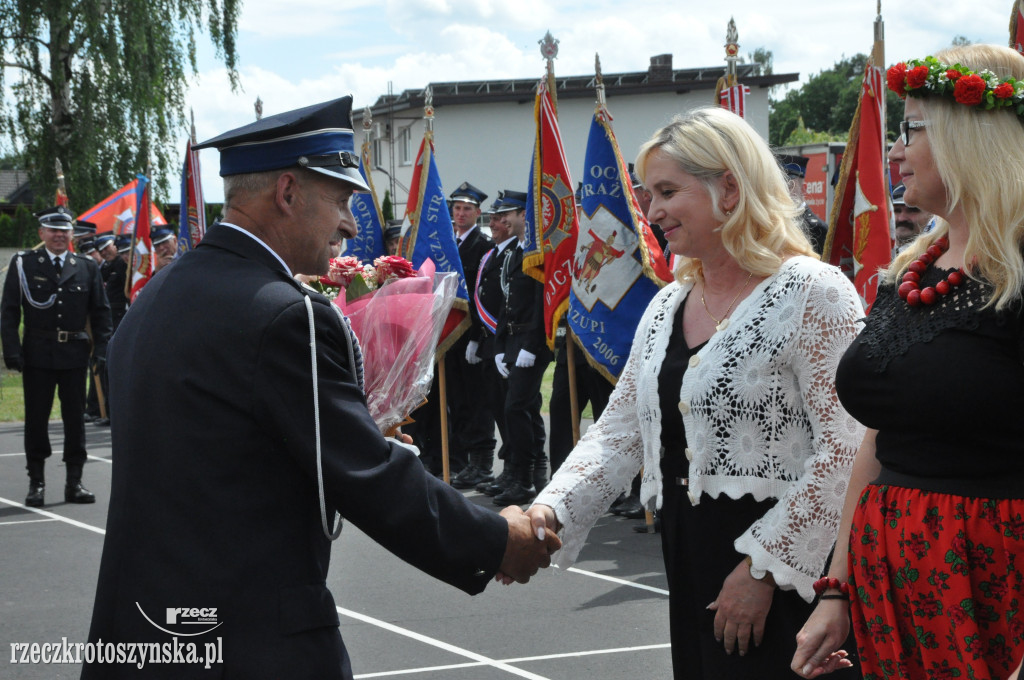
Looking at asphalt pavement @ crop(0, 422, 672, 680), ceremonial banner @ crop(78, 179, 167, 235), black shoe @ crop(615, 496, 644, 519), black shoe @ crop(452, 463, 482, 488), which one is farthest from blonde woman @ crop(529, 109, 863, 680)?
ceremonial banner @ crop(78, 179, 167, 235)

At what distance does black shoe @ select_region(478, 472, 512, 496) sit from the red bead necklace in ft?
22.8

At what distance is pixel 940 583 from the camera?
7.01ft

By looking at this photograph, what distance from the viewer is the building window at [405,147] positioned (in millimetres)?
44438

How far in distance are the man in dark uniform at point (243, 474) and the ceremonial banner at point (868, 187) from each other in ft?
17.0

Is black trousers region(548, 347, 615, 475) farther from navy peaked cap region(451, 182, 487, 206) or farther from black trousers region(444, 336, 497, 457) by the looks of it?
navy peaked cap region(451, 182, 487, 206)

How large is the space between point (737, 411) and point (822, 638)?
553 mm

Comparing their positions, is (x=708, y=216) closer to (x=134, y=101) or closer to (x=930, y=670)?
(x=930, y=670)

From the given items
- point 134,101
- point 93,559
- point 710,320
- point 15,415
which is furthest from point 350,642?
point 134,101

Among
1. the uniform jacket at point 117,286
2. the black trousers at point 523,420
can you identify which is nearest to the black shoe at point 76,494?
the black trousers at point 523,420

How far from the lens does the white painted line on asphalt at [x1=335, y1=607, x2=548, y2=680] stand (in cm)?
478

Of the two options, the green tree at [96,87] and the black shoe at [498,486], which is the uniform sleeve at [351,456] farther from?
the green tree at [96,87]

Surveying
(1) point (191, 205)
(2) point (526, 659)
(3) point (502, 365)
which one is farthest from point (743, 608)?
(1) point (191, 205)

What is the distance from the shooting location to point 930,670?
7.16ft

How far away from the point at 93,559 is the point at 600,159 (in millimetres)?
4354
